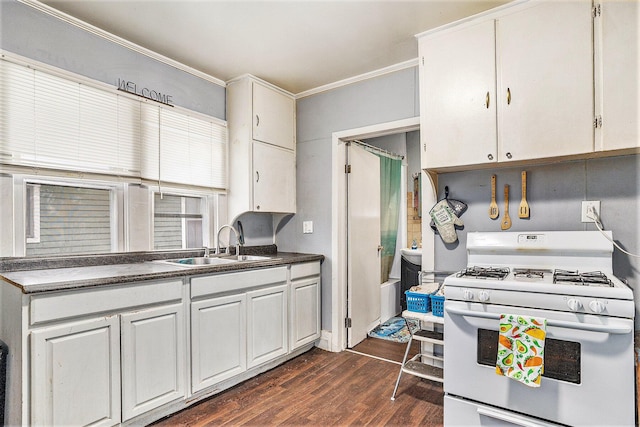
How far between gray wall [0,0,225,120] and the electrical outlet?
2800 mm

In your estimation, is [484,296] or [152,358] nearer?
[484,296]

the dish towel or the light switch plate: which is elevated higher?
the light switch plate

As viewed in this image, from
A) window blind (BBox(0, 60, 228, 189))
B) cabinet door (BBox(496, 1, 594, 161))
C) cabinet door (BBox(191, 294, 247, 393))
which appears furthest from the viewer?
cabinet door (BBox(191, 294, 247, 393))

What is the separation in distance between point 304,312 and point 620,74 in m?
2.60

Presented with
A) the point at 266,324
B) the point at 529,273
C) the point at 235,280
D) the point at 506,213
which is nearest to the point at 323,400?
the point at 266,324

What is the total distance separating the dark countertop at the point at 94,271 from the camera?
63.5 inches

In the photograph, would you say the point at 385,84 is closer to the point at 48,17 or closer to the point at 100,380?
the point at 48,17

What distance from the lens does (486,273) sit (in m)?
1.96

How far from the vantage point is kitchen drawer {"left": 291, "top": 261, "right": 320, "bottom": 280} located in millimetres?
2932

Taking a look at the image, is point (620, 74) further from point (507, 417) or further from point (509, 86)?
point (507, 417)

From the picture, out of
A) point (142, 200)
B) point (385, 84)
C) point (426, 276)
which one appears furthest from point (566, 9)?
point (142, 200)

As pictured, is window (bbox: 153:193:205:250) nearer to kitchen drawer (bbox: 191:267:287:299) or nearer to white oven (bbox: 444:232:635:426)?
kitchen drawer (bbox: 191:267:287:299)

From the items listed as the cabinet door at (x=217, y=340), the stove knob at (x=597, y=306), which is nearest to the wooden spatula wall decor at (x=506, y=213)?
the stove knob at (x=597, y=306)

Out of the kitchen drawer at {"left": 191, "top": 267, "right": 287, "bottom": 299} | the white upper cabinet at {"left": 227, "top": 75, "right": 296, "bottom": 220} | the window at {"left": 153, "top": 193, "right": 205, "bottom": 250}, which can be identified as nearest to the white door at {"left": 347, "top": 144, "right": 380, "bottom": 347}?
the white upper cabinet at {"left": 227, "top": 75, "right": 296, "bottom": 220}
